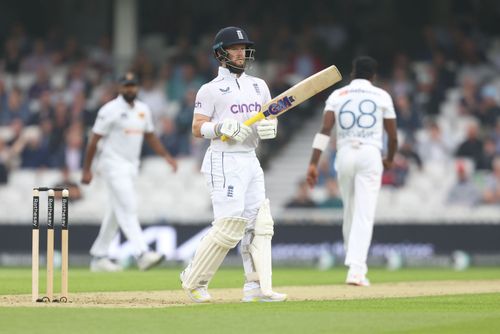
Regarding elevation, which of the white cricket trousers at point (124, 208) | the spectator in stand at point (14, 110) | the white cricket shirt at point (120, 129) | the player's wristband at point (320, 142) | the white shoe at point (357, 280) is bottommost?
the white shoe at point (357, 280)

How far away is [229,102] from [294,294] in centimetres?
204

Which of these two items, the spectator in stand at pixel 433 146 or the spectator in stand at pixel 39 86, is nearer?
the spectator in stand at pixel 433 146

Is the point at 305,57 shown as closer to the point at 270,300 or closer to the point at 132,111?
the point at 132,111

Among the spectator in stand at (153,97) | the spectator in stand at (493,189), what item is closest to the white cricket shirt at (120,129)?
the spectator in stand at (493,189)

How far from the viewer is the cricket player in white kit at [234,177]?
9.30 m

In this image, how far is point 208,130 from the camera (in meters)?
9.26

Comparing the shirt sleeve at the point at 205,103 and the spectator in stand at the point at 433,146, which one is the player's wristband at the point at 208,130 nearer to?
the shirt sleeve at the point at 205,103

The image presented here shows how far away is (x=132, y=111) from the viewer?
14.5 m

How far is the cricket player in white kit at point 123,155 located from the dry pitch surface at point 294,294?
3030mm

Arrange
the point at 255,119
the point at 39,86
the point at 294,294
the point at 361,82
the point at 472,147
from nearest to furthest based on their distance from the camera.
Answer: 1. the point at 255,119
2. the point at 294,294
3. the point at 361,82
4. the point at 472,147
5. the point at 39,86

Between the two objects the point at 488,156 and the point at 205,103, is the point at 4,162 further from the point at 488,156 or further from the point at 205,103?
the point at 205,103

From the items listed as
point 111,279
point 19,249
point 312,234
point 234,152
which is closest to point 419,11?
point 312,234

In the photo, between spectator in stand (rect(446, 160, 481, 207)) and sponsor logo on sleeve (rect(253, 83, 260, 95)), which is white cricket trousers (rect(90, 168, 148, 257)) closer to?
sponsor logo on sleeve (rect(253, 83, 260, 95))

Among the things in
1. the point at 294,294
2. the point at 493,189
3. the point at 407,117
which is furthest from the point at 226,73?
the point at 407,117
